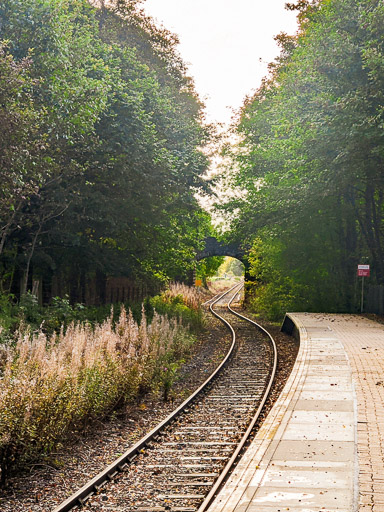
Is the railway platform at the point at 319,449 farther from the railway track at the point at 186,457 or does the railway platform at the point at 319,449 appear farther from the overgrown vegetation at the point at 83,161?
the overgrown vegetation at the point at 83,161

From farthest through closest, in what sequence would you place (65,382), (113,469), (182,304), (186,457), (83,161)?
(182,304) → (83,161) → (65,382) → (186,457) → (113,469)

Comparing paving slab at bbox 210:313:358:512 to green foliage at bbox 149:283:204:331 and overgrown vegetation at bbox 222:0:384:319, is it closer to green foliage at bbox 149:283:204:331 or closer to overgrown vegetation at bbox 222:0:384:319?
overgrown vegetation at bbox 222:0:384:319

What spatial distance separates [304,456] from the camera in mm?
7516

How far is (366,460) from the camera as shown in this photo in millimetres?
7359

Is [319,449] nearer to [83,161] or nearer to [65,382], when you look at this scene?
[65,382]

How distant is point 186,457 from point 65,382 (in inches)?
81.5

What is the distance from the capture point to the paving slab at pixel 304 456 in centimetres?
598

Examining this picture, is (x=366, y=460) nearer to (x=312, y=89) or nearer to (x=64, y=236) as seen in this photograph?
(x=64, y=236)

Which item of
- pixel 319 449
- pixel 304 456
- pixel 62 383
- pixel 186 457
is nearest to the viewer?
pixel 304 456

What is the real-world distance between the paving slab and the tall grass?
2.70 m

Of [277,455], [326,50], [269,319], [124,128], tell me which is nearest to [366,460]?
[277,455]

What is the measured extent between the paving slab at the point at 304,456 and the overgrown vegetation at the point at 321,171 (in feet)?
44.3

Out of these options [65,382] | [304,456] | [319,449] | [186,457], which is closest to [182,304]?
[65,382]

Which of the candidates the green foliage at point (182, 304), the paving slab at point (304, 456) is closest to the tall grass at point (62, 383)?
the paving slab at point (304, 456)
